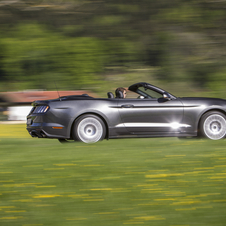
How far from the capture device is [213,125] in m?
8.29

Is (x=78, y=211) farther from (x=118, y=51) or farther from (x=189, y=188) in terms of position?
(x=118, y=51)

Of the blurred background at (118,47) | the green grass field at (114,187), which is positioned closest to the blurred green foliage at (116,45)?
the blurred background at (118,47)

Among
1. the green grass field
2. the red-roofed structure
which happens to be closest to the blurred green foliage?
the red-roofed structure

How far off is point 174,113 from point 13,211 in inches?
198

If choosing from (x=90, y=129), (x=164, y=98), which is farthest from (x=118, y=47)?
→ (x=90, y=129)

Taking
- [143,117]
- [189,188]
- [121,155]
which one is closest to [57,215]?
[189,188]

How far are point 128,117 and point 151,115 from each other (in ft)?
1.54

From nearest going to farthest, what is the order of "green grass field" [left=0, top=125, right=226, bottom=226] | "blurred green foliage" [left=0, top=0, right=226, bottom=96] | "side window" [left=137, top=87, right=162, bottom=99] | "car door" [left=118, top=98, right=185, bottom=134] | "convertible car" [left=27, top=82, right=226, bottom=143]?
"green grass field" [left=0, top=125, right=226, bottom=226], "convertible car" [left=27, top=82, right=226, bottom=143], "car door" [left=118, top=98, right=185, bottom=134], "side window" [left=137, top=87, right=162, bottom=99], "blurred green foliage" [left=0, top=0, right=226, bottom=96]

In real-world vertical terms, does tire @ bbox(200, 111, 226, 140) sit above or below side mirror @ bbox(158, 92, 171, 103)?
below

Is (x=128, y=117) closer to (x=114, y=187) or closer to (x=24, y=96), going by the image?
(x=114, y=187)

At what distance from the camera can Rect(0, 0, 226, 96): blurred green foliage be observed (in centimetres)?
3569

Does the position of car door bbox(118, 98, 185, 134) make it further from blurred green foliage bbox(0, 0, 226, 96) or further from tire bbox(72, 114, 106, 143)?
blurred green foliage bbox(0, 0, 226, 96)

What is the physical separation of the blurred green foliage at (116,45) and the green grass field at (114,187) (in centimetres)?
2989

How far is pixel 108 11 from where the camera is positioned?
126 ft
